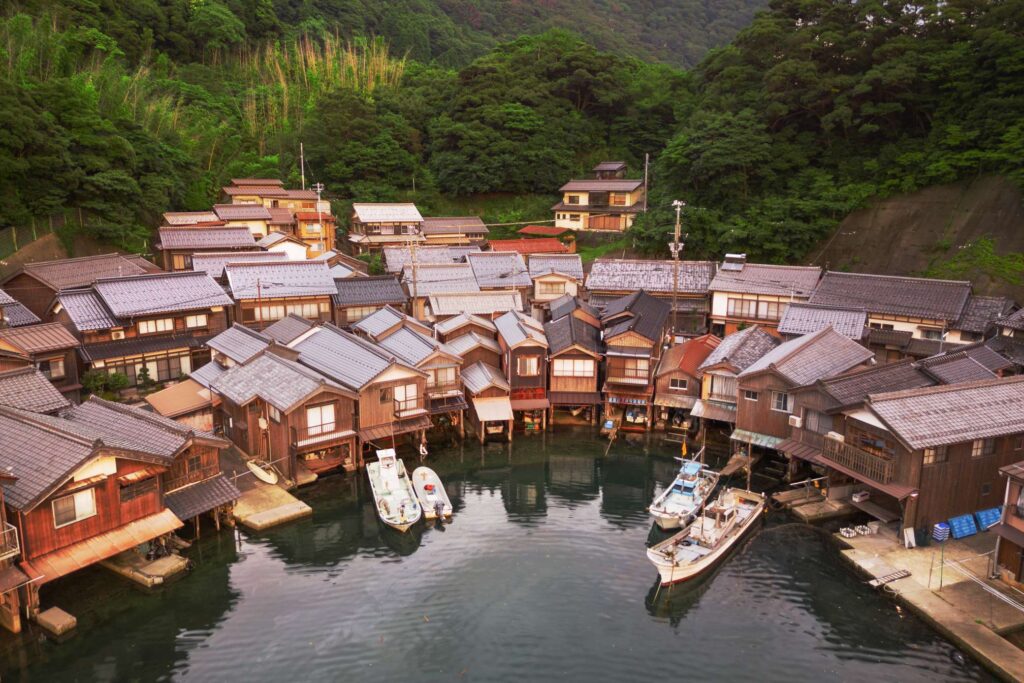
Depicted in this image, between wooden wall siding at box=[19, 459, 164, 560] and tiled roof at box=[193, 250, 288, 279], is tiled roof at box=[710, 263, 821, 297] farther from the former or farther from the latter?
wooden wall siding at box=[19, 459, 164, 560]

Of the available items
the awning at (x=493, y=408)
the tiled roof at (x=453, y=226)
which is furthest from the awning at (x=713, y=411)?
the tiled roof at (x=453, y=226)

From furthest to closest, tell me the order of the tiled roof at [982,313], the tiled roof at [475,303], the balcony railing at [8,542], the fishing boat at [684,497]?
the tiled roof at [475,303] < the tiled roof at [982,313] < the fishing boat at [684,497] < the balcony railing at [8,542]

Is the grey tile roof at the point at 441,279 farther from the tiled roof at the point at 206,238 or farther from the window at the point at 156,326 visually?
the window at the point at 156,326

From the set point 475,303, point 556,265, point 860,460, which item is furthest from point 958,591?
point 556,265

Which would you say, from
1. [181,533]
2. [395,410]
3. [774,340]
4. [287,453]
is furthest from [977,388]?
[181,533]

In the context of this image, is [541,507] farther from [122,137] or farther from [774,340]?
[122,137]

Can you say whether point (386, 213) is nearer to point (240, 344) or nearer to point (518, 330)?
point (518, 330)
